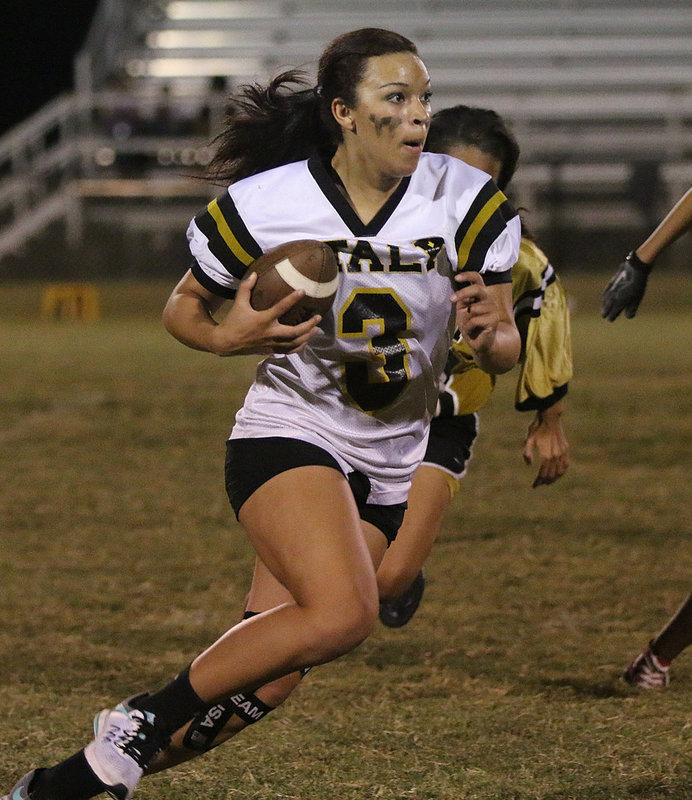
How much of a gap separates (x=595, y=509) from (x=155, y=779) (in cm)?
346

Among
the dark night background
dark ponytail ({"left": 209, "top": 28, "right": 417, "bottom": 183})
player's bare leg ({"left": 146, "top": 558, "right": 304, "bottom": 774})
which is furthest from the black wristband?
the dark night background

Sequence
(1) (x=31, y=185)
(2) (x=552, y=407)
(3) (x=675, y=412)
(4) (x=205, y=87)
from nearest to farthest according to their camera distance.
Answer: (2) (x=552, y=407), (3) (x=675, y=412), (1) (x=31, y=185), (4) (x=205, y=87)

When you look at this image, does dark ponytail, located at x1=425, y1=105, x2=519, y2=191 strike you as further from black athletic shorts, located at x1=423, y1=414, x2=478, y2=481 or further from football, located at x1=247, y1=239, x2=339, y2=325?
football, located at x1=247, y1=239, x2=339, y2=325

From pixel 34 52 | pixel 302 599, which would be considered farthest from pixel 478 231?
pixel 34 52

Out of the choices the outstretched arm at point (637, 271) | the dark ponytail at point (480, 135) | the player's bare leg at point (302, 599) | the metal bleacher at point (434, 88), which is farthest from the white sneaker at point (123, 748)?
the metal bleacher at point (434, 88)

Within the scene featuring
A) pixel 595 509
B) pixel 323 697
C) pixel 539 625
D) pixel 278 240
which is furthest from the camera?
pixel 595 509

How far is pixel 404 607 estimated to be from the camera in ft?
13.8

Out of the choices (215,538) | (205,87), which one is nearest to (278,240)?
(215,538)

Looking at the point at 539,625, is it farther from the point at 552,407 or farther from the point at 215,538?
the point at 215,538

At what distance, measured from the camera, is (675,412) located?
352 inches

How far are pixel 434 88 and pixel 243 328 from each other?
20.8 meters

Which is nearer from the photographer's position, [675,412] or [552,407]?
[552,407]

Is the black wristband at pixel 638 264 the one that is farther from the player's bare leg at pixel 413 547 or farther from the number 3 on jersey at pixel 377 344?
the number 3 on jersey at pixel 377 344

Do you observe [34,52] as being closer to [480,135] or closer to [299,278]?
[480,135]
